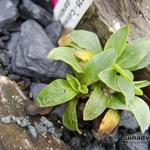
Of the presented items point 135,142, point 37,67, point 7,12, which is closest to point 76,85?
point 37,67

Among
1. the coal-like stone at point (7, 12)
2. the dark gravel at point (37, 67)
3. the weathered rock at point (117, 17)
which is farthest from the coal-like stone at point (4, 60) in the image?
the weathered rock at point (117, 17)

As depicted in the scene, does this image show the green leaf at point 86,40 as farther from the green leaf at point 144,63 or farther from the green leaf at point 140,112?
the green leaf at point 140,112

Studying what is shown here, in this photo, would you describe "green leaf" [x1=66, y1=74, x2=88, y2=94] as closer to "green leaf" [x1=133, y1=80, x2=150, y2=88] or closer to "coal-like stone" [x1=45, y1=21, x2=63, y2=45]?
"green leaf" [x1=133, y1=80, x2=150, y2=88]

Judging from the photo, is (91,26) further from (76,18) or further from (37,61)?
(37,61)

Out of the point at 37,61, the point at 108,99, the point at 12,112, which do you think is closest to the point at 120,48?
the point at 108,99

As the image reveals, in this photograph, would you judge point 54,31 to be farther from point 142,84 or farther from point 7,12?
point 142,84
